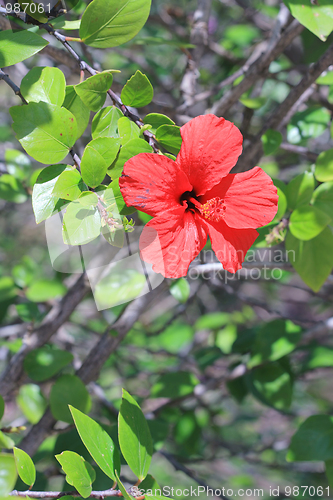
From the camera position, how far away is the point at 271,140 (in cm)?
103

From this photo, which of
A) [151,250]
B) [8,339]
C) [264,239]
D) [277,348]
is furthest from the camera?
[8,339]

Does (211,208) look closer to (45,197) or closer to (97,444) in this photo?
(45,197)

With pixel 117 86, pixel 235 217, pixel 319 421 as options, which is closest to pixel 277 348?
pixel 319 421

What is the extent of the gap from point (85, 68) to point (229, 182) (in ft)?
0.98

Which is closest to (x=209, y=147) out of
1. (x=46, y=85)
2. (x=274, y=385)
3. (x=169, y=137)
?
(x=169, y=137)

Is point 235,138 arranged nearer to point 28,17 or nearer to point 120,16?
point 120,16

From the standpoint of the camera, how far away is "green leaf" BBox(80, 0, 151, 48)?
0.63 metres

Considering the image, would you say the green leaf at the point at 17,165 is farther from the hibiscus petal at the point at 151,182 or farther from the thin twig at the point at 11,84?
the hibiscus petal at the point at 151,182

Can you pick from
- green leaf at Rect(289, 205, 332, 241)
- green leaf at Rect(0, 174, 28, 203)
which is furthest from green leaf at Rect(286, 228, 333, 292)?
green leaf at Rect(0, 174, 28, 203)

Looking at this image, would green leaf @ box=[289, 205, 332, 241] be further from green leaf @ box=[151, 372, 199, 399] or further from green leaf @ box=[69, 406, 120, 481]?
green leaf @ box=[151, 372, 199, 399]

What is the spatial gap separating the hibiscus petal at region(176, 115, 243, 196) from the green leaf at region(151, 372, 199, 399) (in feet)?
2.92

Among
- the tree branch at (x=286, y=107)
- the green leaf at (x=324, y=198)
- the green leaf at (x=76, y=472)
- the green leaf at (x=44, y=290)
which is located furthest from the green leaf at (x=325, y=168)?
the green leaf at (x=44, y=290)

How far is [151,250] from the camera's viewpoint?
57 centimetres

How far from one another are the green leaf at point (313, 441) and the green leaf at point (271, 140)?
2.53 ft
